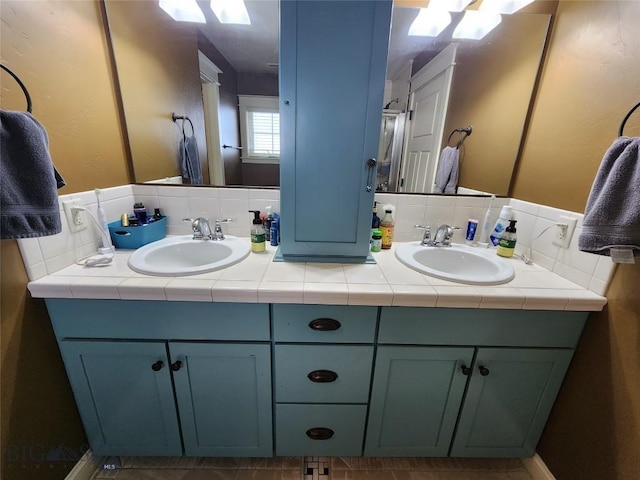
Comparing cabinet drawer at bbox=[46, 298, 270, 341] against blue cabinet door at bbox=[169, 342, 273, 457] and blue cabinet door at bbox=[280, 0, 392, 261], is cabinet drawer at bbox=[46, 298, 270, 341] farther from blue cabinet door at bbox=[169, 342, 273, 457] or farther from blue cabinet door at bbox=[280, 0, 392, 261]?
blue cabinet door at bbox=[280, 0, 392, 261]

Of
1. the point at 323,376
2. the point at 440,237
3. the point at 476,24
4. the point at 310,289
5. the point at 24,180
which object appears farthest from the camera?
the point at 440,237

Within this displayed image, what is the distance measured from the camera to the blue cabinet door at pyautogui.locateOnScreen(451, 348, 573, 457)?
0.90m

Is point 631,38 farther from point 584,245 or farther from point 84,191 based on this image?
point 84,191

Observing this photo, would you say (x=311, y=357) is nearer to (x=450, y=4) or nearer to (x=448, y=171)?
(x=448, y=171)

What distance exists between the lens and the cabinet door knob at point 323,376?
89 centimetres

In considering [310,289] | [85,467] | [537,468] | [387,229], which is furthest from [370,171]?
[85,467]

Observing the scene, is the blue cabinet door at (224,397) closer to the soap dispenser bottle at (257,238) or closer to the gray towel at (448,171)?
the soap dispenser bottle at (257,238)

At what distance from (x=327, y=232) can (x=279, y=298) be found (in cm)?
34

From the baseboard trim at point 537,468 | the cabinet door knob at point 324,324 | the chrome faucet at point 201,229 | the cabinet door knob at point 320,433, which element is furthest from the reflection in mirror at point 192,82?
the baseboard trim at point 537,468

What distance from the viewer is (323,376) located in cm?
89

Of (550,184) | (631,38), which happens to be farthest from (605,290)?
(631,38)

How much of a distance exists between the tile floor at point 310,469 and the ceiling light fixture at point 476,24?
1.94 meters

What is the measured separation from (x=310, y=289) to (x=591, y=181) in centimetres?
107

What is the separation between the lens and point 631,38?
0.77m
